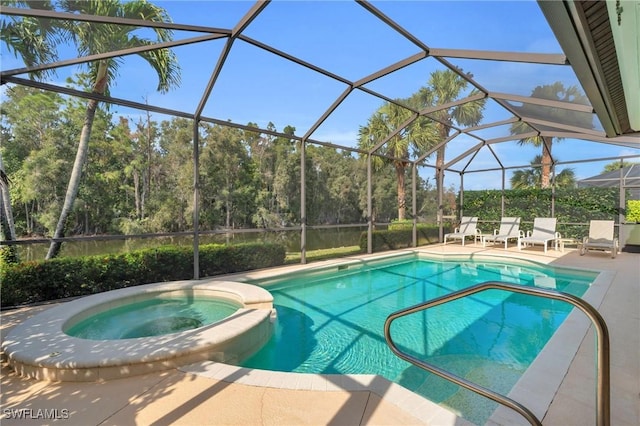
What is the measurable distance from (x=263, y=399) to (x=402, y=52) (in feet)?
19.1

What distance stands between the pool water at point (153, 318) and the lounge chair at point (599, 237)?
10.9m

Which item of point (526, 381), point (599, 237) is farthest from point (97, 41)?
point (599, 237)

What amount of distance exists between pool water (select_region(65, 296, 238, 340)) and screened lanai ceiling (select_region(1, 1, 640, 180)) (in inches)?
139

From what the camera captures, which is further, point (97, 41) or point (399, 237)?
point (399, 237)

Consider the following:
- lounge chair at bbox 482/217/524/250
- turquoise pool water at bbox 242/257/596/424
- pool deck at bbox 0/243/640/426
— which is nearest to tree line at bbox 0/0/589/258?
lounge chair at bbox 482/217/524/250

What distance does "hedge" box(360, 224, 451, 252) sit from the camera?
1105cm

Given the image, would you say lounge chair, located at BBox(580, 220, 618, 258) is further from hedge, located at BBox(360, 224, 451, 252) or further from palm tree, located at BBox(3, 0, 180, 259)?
palm tree, located at BBox(3, 0, 180, 259)

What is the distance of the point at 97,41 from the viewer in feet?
21.6


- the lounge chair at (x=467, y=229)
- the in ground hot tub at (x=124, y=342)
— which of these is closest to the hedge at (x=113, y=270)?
the in ground hot tub at (x=124, y=342)

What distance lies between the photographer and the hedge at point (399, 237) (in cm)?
1105

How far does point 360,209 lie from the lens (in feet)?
64.0

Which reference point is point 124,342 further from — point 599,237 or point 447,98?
point 447,98

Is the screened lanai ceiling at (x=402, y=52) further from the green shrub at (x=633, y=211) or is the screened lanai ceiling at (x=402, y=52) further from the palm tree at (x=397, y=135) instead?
the palm tree at (x=397, y=135)

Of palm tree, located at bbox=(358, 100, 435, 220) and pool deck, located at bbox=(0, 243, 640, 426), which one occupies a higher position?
palm tree, located at bbox=(358, 100, 435, 220)
